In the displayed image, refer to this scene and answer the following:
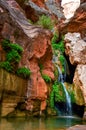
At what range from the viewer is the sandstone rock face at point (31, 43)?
15.3m

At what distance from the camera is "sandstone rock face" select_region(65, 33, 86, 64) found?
2058 centimetres

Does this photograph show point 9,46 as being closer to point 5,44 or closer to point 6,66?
point 5,44

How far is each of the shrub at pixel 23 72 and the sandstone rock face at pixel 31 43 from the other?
0.41 metres

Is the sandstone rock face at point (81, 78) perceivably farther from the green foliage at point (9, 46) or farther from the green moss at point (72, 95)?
the green foliage at point (9, 46)

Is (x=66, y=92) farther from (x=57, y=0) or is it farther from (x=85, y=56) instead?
(x=57, y=0)

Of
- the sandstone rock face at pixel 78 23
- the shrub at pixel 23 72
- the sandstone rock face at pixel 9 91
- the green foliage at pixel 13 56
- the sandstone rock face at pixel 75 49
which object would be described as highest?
the sandstone rock face at pixel 78 23

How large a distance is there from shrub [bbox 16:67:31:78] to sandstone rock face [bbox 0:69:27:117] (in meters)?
0.29

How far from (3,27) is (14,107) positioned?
4285 mm

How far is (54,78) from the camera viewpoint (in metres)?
18.7

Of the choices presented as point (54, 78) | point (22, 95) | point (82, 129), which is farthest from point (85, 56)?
point (82, 129)

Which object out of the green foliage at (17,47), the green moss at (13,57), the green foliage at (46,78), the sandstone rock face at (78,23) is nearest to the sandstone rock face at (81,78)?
the green foliage at (46,78)

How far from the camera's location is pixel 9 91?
1388 cm

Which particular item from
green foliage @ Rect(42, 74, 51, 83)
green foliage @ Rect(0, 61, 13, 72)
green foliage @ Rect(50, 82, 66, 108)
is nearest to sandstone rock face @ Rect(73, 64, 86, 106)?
green foliage @ Rect(50, 82, 66, 108)

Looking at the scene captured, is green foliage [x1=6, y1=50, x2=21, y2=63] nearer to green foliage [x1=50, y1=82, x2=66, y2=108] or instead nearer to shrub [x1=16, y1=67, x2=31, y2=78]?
shrub [x1=16, y1=67, x2=31, y2=78]
